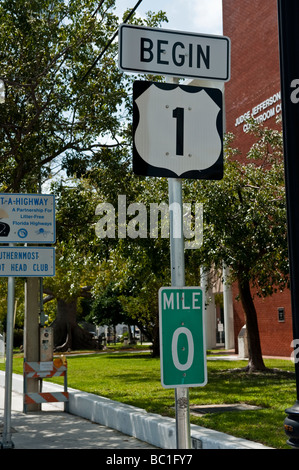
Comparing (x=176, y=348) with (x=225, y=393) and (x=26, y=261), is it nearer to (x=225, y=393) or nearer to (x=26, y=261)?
(x=26, y=261)

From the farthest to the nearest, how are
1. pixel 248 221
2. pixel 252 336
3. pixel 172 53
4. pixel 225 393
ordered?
pixel 252 336, pixel 248 221, pixel 225 393, pixel 172 53

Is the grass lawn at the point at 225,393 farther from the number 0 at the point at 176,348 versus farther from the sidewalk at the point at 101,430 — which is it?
the number 0 at the point at 176,348

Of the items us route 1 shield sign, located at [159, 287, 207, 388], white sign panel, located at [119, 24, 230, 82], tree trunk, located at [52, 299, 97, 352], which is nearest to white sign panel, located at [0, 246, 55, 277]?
white sign panel, located at [119, 24, 230, 82]

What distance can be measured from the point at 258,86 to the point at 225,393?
1708 centimetres

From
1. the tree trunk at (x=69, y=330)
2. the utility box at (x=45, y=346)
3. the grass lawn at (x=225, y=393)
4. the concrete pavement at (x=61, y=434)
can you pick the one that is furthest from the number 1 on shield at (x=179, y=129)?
the tree trunk at (x=69, y=330)

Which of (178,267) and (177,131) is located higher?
(177,131)

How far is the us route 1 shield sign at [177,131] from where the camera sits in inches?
146

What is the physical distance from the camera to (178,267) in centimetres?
357

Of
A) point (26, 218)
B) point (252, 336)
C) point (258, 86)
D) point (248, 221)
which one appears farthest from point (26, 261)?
point (258, 86)

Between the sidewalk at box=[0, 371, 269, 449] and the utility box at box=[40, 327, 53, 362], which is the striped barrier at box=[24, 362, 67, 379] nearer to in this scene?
the utility box at box=[40, 327, 53, 362]

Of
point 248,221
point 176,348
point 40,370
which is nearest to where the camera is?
point 176,348

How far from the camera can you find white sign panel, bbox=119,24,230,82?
391 centimetres

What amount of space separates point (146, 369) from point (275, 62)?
1369 centimetres

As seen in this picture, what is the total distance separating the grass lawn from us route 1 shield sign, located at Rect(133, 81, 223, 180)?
4.42 m
